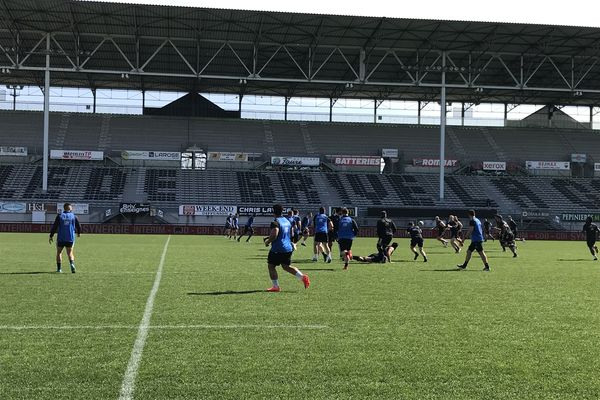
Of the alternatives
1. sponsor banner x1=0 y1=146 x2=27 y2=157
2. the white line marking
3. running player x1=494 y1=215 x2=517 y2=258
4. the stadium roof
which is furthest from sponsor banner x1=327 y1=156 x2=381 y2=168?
the white line marking

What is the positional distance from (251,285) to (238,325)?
468 centimetres

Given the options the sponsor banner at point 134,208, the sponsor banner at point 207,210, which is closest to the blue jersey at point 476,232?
the sponsor banner at point 207,210

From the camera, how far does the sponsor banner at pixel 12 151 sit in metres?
54.2

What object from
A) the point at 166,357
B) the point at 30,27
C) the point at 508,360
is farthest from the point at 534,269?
the point at 30,27

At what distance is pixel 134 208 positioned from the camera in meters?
48.2

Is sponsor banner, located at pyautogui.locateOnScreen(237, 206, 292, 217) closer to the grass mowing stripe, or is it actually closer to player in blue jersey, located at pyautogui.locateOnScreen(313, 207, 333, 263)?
player in blue jersey, located at pyautogui.locateOnScreen(313, 207, 333, 263)

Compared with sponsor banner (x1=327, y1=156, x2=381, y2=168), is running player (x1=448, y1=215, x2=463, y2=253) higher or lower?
lower

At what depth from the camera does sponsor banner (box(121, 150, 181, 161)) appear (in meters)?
56.2

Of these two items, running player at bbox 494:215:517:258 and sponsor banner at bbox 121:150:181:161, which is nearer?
running player at bbox 494:215:517:258

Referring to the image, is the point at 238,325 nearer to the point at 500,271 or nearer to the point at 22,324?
the point at 22,324

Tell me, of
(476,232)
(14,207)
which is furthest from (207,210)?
(476,232)

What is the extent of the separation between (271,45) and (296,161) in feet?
44.4

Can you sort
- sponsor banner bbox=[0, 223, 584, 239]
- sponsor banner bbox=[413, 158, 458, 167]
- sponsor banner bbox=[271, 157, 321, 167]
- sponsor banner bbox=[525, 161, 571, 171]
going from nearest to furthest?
sponsor banner bbox=[0, 223, 584, 239], sponsor banner bbox=[271, 157, 321, 167], sponsor banner bbox=[413, 158, 458, 167], sponsor banner bbox=[525, 161, 571, 171]

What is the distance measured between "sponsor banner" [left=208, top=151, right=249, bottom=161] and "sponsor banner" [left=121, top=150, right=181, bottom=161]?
3.20 meters
